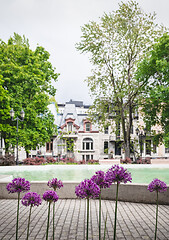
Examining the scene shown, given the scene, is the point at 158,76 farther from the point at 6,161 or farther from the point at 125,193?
the point at 125,193

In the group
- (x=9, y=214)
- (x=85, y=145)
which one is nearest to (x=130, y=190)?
(x=9, y=214)

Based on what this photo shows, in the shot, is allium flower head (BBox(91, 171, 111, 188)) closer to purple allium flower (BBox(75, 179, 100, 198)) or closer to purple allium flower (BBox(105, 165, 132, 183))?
purple allium flower (BBox(105, 165, 132, 183))

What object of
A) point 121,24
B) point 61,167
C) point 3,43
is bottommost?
point 61,167

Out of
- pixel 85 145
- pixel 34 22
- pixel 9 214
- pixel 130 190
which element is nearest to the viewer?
pixel 9 214

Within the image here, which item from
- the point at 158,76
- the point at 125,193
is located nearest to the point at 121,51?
the point at 158,76

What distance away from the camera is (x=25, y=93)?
79.9 feet

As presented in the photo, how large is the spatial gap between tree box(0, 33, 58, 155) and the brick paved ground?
1598cm

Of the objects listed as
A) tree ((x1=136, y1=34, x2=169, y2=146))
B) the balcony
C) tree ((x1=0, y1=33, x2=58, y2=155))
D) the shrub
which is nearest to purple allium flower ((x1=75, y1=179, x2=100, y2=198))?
tree ((x1=136, y1=34, x2=169, y2=146))

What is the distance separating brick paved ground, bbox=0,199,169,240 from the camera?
16.0 ft

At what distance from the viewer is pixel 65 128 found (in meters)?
42.4

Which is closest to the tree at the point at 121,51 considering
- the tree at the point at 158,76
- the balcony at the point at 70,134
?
the tree at the point at 158,76

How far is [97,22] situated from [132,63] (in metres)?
5.68

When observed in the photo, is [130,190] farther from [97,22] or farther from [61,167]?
[97,22]

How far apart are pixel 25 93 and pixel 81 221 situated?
65.9 ft
